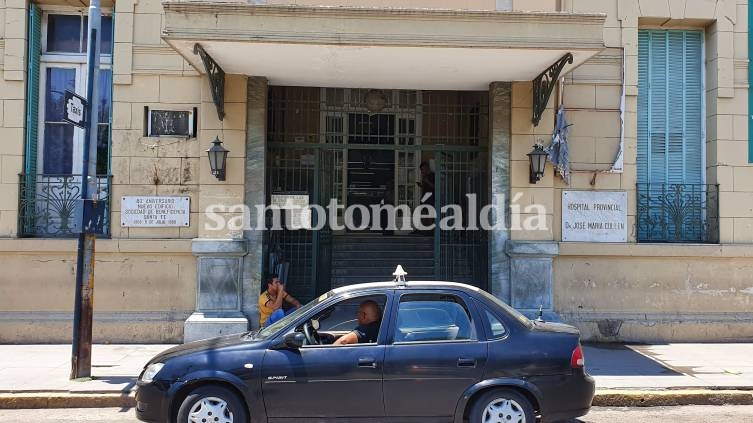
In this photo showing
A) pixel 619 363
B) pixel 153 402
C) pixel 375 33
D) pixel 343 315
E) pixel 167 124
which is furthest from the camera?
pixel 167 124

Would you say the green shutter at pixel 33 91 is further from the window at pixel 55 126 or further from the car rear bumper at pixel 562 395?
the car rear bumper at pixel 562 395

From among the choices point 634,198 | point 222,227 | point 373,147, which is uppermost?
point 373,147

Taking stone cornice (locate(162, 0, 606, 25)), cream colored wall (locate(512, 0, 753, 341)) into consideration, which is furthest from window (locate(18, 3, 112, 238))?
cream colored wall (locate(512, 0, 753, 341))

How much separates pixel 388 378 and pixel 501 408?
3.38 ft

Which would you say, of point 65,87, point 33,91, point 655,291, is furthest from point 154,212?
point 655,291

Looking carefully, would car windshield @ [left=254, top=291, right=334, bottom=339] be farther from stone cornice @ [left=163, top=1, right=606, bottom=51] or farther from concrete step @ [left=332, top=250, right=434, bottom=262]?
concrete step @ [left=332, top=250, right=434, bottom=262]

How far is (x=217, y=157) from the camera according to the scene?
9.78m

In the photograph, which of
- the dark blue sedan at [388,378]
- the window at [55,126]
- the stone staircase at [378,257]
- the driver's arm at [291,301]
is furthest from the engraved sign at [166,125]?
the dark blue sedan at [388,378]

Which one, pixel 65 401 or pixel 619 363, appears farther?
pixel 619 363

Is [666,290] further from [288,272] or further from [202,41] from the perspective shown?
[202,41]

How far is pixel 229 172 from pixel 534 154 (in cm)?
494

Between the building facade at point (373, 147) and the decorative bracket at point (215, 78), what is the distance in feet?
0.18

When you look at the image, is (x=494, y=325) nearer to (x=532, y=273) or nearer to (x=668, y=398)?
(x=668, y=398)

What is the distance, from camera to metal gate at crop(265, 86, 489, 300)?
1118 cm
